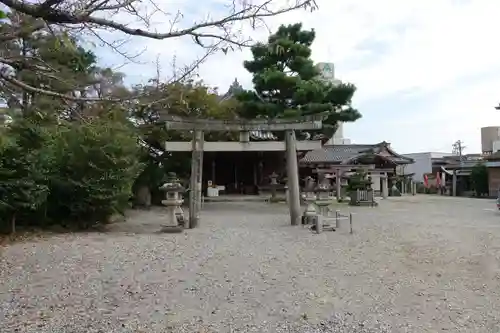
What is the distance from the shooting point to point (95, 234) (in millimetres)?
9992

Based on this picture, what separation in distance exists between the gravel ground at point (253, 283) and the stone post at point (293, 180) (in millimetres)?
1700

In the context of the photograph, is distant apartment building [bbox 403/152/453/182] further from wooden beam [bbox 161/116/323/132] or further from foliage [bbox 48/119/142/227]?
foliage [bbox 48/119/142/227]

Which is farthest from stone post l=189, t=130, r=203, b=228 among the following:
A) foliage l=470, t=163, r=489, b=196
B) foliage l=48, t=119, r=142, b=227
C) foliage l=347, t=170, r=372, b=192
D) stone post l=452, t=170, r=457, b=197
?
stone post l=452, t=170, r=457, b=197

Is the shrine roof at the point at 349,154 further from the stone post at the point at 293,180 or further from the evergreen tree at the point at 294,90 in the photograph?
the stone post at the point at 293,180

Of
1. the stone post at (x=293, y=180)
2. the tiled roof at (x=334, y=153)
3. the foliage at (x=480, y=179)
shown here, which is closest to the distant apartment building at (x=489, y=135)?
the foliage at (x=480, y=179)

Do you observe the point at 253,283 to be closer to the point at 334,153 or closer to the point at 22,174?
the point at 22,174

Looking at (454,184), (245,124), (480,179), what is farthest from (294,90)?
(454,184)

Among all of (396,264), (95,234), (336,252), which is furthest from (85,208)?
(396,264)

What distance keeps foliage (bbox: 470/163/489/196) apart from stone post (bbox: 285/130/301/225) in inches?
825

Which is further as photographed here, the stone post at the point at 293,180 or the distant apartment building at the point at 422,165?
the distant apartment building at the point at 422,165

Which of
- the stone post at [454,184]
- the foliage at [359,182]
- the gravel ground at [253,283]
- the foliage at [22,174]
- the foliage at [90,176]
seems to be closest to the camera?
the gravel ground at [253,283]

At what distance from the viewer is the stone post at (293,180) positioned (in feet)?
38.3

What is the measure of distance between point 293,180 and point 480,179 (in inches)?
840

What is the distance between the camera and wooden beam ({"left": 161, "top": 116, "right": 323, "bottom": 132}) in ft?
37.3
